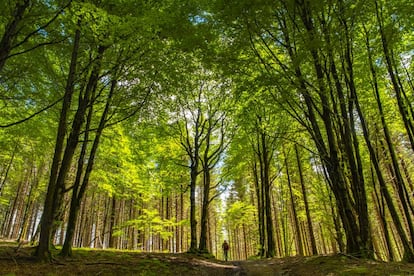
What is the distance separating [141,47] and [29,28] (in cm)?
322

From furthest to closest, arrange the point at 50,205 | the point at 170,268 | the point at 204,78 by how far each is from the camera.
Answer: the point at 204,78 → the point at 170,268 → the point at 50,205

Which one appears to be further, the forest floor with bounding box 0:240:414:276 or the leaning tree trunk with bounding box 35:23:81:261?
the leaning tree trunk with bounding box 35:23:81:261

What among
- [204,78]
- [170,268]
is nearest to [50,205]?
[170,268]

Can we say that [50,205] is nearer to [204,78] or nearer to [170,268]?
[170,268]

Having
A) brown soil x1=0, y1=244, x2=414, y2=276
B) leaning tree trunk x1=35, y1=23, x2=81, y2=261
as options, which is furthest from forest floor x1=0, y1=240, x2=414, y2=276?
leaning tree trunk x1=35, y1=23, x2=81, y2=261

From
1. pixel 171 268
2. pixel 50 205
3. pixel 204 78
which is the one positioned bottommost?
pixel 171 268

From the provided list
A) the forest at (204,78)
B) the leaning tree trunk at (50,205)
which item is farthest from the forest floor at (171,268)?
the forest at (204,78)

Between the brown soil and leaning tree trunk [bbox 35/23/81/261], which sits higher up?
leaning tree trunk [bbox 35/23/81/261]

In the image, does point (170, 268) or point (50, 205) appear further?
point (170, 268)

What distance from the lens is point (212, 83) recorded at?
15.6 metres

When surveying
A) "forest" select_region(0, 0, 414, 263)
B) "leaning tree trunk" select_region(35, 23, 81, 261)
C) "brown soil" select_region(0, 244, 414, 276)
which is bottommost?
"brown soil" select_region(0, 244, 414, 276)

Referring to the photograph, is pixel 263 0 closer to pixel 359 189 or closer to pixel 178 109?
pixel 359 189

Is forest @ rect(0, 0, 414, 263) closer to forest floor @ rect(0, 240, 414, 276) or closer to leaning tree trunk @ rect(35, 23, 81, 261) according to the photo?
leaning tree trunk @ rect(35, 23, 81, 261)

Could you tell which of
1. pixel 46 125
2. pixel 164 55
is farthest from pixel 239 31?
pixel 46 125
